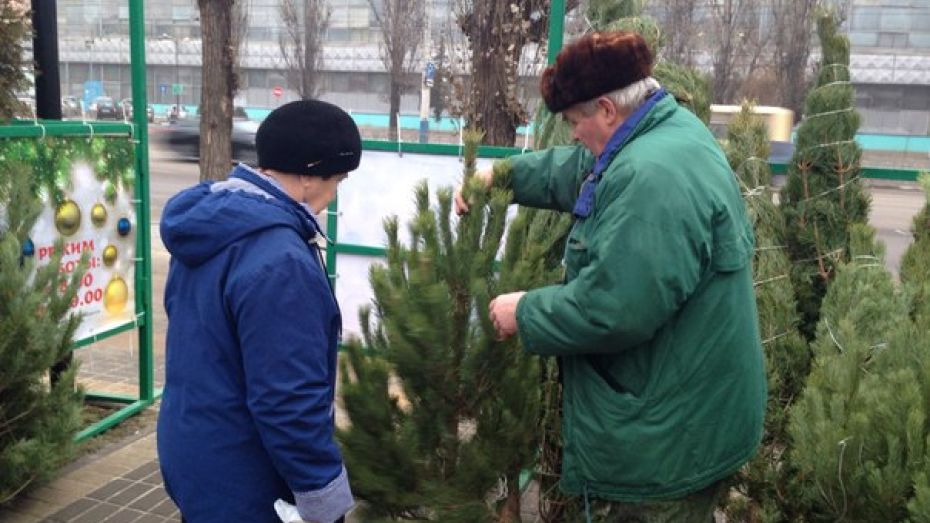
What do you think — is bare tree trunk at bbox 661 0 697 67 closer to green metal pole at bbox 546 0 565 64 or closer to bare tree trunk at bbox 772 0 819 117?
bare tree trunk at bbox 772 0 819 117

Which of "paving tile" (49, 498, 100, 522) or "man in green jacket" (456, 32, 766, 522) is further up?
"man in green jacket" (456, 32, 766, 522)

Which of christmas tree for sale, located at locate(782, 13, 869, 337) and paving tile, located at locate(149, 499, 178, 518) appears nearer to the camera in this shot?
paving tile, located at locate(149, 499, 178, 518)

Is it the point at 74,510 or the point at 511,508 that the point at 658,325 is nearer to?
the point at 511,508

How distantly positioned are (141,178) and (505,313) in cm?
348

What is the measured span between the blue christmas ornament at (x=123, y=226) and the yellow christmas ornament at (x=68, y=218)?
0.32 meters

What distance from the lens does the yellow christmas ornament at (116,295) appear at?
4.79 metres

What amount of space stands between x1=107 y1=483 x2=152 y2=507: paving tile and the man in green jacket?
2.70 m

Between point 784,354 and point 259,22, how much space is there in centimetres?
4591

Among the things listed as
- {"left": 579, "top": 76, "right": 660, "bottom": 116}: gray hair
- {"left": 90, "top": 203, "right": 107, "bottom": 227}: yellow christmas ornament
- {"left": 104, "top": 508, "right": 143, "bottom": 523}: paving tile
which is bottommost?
{"left": 104, "top": 508, "right": 143, "bottom": 523}: paving tile

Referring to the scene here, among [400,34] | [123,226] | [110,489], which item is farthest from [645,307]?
[400,34]

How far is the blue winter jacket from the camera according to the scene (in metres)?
1.88

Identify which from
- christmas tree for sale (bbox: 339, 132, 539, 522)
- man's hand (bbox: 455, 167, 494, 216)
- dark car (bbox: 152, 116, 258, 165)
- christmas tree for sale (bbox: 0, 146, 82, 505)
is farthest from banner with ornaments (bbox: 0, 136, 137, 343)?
dark car (bbox: 152, 116, 258, 165)

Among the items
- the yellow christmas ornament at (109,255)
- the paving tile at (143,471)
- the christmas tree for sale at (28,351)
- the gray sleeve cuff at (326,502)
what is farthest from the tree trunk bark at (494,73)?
the gray sleeve cuff at (326,502)

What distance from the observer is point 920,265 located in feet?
11.2
